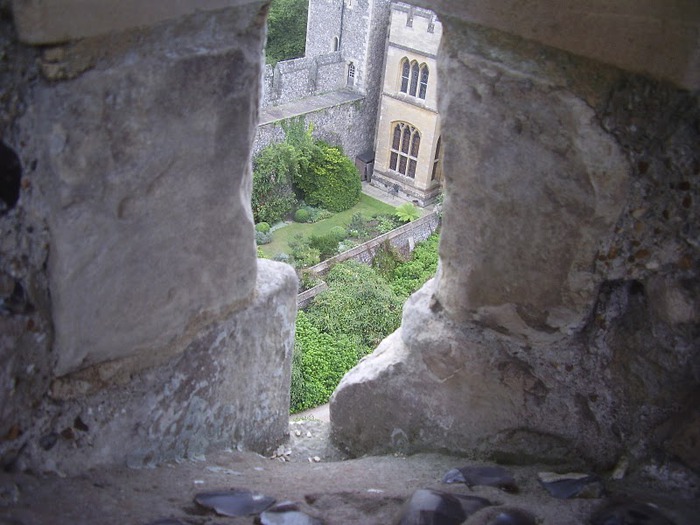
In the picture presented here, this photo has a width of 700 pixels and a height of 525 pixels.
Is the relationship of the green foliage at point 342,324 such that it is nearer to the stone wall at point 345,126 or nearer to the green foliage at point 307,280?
the green foliage at point 307,280

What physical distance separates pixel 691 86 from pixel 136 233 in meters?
1.51

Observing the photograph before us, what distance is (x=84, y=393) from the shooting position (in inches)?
85.6

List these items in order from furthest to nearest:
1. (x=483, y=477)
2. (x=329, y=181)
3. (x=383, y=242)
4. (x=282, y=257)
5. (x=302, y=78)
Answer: (x=302, y=78), (x=329, y=181), (x=383, y=242), (x=282, y=257), (x=483, y=477)

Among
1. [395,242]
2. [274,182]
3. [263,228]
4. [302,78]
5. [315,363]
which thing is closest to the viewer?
[315,363]

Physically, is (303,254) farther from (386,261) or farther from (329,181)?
(329,181)

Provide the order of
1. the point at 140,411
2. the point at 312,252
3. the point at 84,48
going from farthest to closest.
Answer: the point at 312,252 < the point at 140,411 < the point at 84,48

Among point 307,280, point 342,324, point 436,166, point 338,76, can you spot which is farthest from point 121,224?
point 338,76

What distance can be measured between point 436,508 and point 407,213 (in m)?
14.2

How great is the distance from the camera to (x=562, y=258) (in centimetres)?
230

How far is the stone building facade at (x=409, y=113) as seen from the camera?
1648 centimetres

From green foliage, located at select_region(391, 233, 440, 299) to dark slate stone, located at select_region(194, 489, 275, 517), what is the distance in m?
10.7

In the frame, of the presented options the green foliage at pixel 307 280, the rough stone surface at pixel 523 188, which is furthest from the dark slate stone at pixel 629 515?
the green foliage at pixel 307 280

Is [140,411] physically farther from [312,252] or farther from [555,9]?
[312,252]

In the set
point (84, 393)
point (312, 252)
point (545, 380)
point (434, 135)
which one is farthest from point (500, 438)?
point (434, 135)
